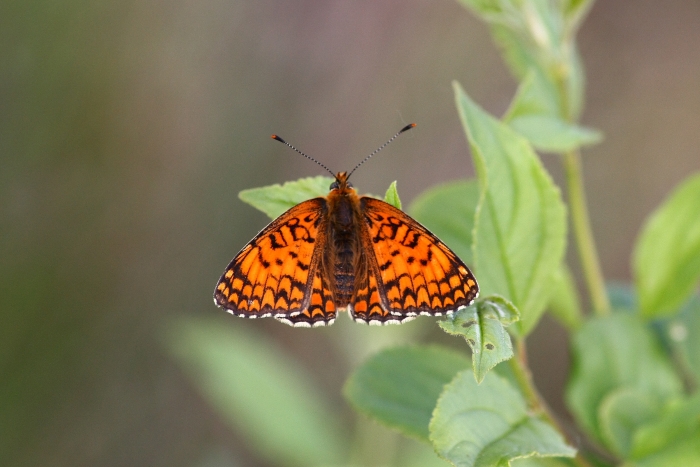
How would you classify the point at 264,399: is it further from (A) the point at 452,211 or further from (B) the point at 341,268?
(A) the point at 452,211

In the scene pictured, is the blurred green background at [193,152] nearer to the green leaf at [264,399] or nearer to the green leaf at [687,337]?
the green leaf at [264,399]

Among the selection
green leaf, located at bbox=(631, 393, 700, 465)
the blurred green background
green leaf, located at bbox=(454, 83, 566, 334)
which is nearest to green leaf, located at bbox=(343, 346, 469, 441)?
green leaf, located at bbox=(454, 83, 566, 334)

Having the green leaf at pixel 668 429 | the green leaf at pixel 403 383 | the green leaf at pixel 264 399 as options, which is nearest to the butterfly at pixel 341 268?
the green leaf at pixel 403 383

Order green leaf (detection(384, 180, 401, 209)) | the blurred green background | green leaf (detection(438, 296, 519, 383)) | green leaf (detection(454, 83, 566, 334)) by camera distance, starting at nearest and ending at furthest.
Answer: green leaf (detection(438, 296, 519, 383))
green leaf (detection(384, 180, 401, 209))
green leaf (detection(454, 83, 566, 334))
the blurred green background

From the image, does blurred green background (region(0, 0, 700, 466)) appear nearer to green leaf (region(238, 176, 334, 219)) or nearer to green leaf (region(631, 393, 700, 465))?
green leaf (region(631, 393, 700, 465))

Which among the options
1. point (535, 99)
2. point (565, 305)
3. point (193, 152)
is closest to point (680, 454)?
point (565, 305)

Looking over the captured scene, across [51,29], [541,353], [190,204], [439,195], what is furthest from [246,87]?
[439,195]

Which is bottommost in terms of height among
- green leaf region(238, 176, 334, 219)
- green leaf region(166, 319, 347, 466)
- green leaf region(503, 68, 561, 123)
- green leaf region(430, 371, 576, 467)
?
green leaf region(166, 319, 347, 466)

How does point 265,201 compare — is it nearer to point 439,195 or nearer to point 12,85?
point 439,195
